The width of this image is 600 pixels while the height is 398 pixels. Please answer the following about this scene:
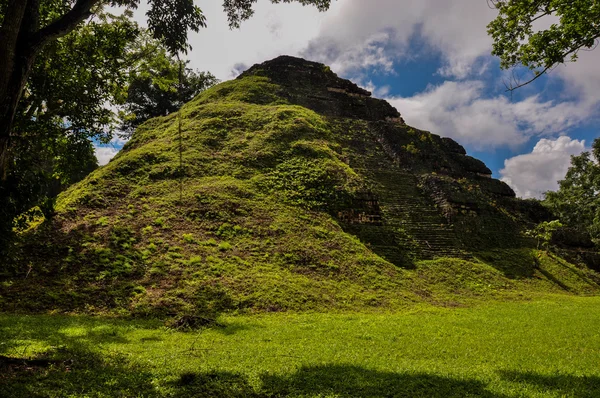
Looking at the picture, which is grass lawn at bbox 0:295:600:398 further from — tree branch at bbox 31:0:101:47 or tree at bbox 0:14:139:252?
tree at bbox 0:14:139:252

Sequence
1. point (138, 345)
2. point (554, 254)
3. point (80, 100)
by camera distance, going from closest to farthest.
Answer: point (138, 345) → point (80, 100) → point (554, 254)

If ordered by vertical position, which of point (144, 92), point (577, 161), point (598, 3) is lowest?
point (598, 3)

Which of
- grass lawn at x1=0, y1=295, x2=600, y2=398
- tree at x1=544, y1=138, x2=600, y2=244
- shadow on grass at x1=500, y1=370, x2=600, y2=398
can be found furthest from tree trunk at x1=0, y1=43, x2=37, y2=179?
tree at x1=544, y1=138, x2=600, y2=244

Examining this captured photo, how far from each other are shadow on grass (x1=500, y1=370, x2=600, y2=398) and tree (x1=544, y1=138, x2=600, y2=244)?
32.4 meters

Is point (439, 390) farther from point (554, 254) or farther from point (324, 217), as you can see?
point (554, 254)

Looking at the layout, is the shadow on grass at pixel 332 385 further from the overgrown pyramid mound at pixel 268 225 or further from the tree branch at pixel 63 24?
the tree branch at pixel 63 24

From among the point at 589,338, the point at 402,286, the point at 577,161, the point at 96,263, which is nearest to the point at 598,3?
the point at 589,338

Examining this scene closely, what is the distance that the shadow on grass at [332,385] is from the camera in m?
4.44

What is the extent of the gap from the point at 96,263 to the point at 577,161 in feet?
128

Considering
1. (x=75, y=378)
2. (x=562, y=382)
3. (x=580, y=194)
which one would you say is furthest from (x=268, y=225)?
(x=580, y=194)

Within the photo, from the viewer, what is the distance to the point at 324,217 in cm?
1496

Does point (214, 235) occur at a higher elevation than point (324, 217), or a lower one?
lower

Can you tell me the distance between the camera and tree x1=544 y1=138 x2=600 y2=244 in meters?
32.0

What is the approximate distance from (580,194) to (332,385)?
37768 mm
